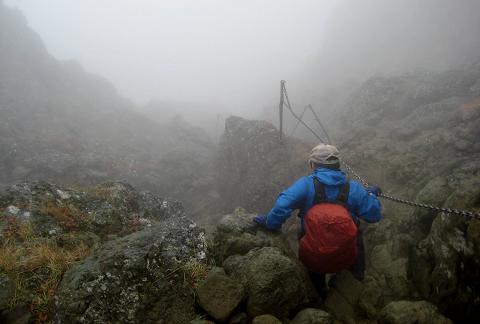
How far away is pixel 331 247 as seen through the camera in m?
5.28

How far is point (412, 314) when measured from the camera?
445 centimetres

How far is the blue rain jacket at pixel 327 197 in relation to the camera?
5.72 meters

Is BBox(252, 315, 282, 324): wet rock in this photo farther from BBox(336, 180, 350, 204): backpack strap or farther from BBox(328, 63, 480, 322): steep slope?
BBox(336, 180, 350, 204): backpack strap

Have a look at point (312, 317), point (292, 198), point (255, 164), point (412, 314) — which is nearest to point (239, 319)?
point (312, 317)

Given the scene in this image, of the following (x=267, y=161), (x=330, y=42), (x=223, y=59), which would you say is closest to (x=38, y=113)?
(x=267, y=161)

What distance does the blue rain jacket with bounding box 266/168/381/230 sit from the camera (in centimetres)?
572

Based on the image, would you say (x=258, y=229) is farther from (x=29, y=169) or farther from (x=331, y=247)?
(x=29, y=169)

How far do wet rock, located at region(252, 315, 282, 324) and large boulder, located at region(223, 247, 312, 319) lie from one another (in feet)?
0.64

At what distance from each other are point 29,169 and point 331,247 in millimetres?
24435

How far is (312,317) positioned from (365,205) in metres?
2.38

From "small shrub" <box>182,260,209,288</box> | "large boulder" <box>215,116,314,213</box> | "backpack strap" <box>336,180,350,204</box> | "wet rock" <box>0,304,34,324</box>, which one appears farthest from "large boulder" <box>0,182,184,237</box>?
"large boulder" <box>215,116,314,213</box>

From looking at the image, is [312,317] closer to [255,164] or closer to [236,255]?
[236,255]

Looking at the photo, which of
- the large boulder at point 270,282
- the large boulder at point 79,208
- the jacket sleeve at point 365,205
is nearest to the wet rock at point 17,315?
the large boulder at point 79,208

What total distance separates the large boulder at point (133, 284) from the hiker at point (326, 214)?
1859mm
